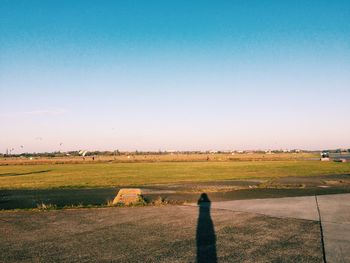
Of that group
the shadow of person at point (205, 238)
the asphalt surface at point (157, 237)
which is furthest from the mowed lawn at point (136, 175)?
the shadow of person at point (205, 238)

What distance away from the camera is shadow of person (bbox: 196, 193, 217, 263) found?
6945 mm

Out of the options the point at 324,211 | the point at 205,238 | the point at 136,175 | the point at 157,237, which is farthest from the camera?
the point at 136,175

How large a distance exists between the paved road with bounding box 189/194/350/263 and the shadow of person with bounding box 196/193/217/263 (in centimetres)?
171

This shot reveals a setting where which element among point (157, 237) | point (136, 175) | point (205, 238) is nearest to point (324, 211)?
point (205, 238)

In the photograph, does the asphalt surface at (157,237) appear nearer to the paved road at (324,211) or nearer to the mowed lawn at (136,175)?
the paved road at (324,211)

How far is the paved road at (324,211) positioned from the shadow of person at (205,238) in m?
1.71

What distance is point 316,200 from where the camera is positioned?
569 inches

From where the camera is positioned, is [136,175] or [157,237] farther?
[136,175]

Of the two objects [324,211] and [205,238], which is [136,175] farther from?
[205,238]

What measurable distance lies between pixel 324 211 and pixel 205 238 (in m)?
5.72

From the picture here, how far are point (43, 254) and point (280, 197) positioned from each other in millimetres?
11470

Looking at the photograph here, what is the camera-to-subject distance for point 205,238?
8.48 metres

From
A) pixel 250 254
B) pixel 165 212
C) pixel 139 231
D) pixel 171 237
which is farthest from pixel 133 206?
pixel 250 254

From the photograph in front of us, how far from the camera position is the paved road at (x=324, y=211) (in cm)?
754
